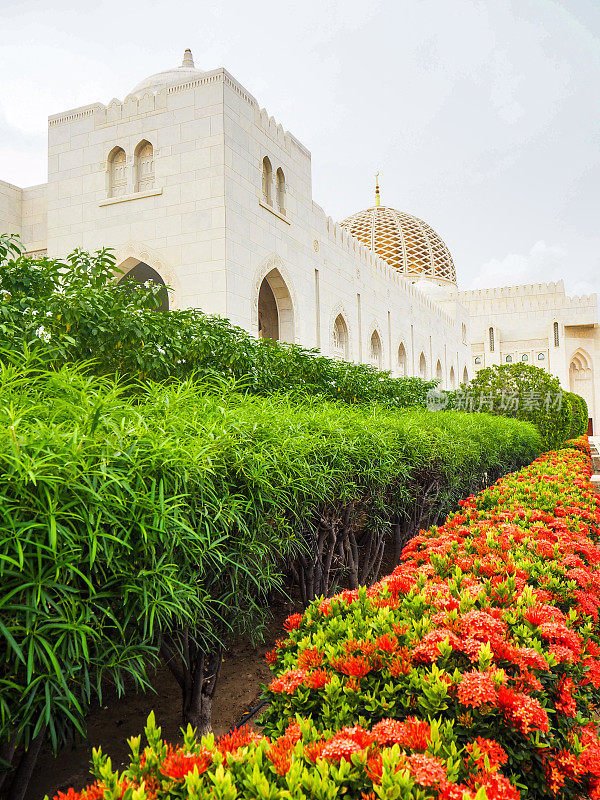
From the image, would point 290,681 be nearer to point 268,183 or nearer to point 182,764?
point 182,764

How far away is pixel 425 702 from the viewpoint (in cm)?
122

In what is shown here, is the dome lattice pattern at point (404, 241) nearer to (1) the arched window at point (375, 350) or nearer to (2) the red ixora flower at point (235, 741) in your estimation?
(1) the arched window at point (375, 350)

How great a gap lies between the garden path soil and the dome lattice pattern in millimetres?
27182

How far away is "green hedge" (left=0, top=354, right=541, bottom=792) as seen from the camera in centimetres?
125

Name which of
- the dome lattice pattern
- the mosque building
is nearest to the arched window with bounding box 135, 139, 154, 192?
the mosque building

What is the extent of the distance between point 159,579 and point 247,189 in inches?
372

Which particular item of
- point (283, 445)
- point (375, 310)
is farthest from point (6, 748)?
point (375, 310)

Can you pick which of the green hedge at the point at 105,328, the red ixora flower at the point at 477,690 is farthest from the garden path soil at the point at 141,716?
the green hedge at the point at 105,328

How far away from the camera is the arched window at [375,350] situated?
17.0 meters

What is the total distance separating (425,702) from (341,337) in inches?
543

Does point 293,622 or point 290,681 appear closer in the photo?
point 290,681

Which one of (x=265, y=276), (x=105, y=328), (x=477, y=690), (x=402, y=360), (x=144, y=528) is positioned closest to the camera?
(x=477, y=690)

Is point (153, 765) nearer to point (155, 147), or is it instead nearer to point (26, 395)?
point (26, 395)

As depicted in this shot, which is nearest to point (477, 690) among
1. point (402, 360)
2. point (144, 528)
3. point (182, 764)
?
point (182, 764)
